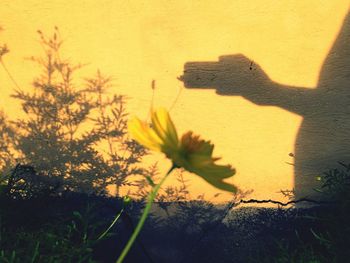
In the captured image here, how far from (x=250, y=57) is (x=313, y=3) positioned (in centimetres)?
34

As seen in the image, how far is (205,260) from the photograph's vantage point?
1.96 m

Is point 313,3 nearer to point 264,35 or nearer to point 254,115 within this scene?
point 264,35

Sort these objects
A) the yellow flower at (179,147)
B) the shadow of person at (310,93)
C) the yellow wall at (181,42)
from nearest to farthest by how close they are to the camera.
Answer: the yellow flower at (179,147) < the yellow wall at (181,42) < the shadow of person at (310,93)

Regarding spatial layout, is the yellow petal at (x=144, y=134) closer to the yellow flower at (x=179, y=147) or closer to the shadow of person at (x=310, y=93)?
the yellow flower at (x=179, y=147)

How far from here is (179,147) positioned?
710 mm

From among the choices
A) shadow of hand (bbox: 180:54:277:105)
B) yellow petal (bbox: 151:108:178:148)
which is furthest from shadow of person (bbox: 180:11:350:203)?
yellow petal (bbox: 151:108:178:148)

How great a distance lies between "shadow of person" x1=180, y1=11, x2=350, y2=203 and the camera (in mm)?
1773

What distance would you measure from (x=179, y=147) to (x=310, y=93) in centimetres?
131

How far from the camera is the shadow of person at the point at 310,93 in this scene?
5.82 feet

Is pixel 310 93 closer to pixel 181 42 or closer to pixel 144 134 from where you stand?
pixel 181 42

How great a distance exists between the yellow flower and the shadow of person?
3.58ft

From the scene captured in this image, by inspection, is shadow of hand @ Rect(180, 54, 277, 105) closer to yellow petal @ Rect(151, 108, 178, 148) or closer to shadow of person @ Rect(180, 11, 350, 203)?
shadow of person @ Rect(180, 11, 350, 203)

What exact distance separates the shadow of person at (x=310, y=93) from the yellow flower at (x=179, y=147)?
3.58 ft

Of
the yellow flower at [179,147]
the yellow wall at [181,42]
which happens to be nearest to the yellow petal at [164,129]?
the yellow flower at [179,147]
